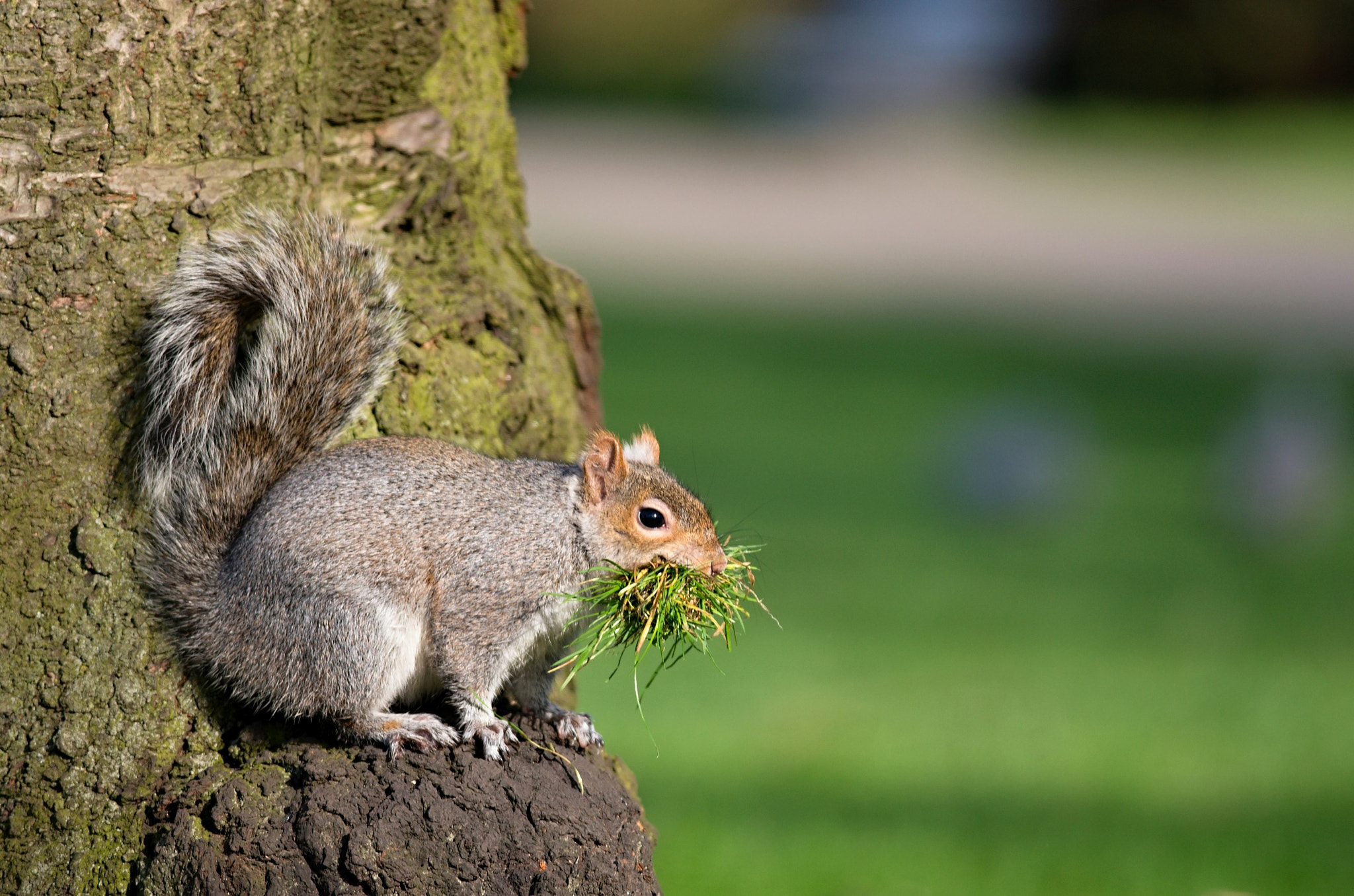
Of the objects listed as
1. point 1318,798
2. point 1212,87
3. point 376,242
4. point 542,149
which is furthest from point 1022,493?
point 1212,87

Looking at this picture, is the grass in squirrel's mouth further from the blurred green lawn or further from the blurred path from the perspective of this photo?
the blurred path

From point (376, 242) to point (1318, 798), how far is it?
2.82 m

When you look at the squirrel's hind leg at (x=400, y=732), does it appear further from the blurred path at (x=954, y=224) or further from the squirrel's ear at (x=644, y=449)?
the blurred path at (x=954, y=224)

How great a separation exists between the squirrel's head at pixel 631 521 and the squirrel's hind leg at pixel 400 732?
11.0 inches

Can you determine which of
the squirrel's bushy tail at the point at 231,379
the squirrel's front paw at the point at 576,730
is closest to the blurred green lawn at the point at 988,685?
the squirrel's front paw at the point at 576,730

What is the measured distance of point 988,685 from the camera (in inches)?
170

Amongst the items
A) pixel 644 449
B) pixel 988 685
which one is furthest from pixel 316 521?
pixel 988 685

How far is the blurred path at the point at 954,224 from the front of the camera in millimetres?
11000

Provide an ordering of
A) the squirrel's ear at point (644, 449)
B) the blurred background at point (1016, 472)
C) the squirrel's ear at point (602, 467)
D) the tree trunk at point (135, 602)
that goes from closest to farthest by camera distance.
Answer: the tree trunk at point (135, 602), the squirrel's ear at point (602, 467), the squirrel's ear at point (644, 449), the blurred background at point (1016, 472)

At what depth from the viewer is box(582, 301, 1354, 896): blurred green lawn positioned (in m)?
3.08

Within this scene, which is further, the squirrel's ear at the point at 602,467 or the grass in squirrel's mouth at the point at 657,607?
the squirrel's ear at the point at 602,467

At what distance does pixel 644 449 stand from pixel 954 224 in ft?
41.5

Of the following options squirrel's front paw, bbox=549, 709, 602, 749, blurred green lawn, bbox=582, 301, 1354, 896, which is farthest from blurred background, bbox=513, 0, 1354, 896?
squirrel's front paw, bbox=549, 709, 602, 749

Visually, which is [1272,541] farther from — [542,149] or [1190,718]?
[542,149]
